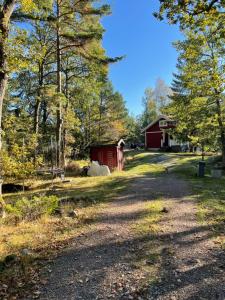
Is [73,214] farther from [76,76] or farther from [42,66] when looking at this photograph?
[42,66]

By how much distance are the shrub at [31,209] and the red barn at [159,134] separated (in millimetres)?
31845

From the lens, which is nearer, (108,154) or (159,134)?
(108,154)

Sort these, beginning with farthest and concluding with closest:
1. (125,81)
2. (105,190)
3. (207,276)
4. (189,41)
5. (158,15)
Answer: (125,81) < (189,41) < (105,190) < (158,15) < (207,276)

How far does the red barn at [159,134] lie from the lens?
39.2 m

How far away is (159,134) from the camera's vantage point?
132 ft

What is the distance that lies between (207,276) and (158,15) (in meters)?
6.06

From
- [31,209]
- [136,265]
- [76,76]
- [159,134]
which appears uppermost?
[76,76]

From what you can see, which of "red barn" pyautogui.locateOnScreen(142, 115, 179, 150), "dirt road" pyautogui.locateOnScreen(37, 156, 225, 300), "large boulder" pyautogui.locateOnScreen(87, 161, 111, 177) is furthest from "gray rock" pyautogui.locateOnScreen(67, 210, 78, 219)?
"red barn" pyautogui.locateOnScreen(142, 115, 179, 150)

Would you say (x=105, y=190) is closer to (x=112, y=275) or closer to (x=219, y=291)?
(x=112, y=275)

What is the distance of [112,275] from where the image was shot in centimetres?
454

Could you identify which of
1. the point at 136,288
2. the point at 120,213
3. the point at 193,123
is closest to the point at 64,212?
the point at 120,213

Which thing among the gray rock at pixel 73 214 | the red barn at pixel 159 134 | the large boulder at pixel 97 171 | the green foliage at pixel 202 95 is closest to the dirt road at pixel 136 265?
the gray rock at pixel 73 214

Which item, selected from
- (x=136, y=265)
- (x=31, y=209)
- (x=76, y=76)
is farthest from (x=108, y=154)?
(x=136, y=265)

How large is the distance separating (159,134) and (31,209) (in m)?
33.8
